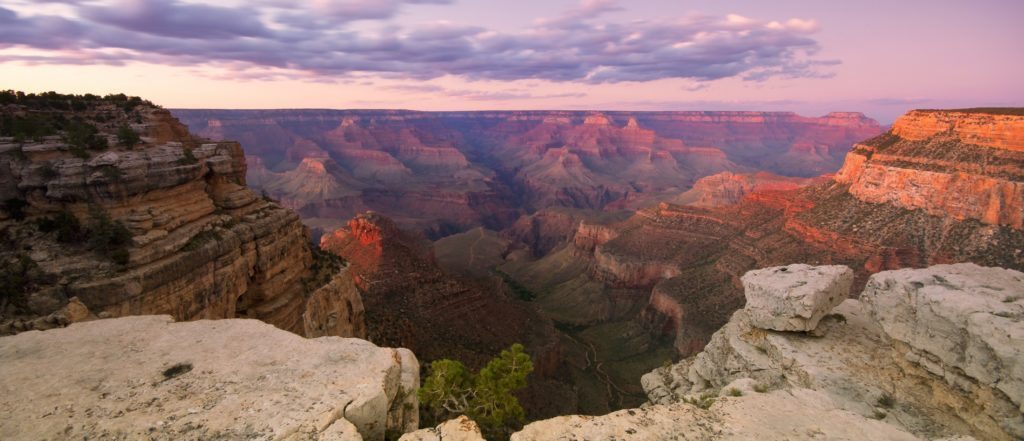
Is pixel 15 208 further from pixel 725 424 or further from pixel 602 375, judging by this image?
pixel 602 375

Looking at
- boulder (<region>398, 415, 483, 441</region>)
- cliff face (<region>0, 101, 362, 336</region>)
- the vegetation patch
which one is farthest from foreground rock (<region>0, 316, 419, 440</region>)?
the vegetation patch

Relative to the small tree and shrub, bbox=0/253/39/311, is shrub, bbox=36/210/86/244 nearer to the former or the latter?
shrub, bbox=0/253/39/311

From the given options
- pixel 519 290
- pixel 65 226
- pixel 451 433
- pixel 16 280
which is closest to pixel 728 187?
pixel 519 290

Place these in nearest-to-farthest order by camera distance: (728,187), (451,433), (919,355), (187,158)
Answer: (451,433) < (919,355) < (187,158) < (728,187)

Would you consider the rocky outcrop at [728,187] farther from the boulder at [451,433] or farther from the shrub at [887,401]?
the boulder at [451,433]

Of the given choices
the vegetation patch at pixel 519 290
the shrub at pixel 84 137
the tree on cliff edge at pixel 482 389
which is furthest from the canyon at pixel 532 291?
the tree on cliff edge at pixel 482 389

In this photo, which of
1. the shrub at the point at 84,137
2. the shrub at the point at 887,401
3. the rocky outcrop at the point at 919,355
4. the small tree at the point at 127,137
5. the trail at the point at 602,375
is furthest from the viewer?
the trail at the point at 602,375

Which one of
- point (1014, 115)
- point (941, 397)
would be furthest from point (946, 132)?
point (941, 397)
